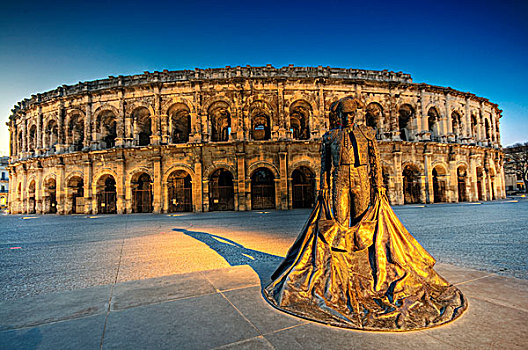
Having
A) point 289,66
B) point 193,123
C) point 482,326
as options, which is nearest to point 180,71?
point 193,123

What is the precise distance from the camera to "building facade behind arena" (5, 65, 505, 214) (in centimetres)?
1781

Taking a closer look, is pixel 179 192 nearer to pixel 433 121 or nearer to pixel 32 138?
pixel 32 138

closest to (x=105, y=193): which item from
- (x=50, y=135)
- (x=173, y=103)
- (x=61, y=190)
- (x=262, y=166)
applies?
(x=61, y=190)

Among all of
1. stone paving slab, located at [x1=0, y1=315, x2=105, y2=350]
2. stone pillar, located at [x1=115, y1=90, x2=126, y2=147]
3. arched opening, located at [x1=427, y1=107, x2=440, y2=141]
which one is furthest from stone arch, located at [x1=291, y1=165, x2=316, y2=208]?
stone paving slab, located at [x1=0, y1=315, x2=105, y2=350]

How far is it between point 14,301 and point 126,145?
1786 centimetres

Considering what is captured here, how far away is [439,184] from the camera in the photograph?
68.5ft

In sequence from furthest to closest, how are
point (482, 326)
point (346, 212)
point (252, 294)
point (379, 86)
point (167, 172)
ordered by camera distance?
point (379, 86)
point (167, 172)
point (346, 212)
point (252, 294)
point (482, 326)

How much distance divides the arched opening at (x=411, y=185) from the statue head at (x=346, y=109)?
2012cm

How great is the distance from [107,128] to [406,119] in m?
25.1

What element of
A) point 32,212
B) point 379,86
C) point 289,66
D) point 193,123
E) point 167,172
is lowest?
point 32,212

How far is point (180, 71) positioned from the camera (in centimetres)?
1867

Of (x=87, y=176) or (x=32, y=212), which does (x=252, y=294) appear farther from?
(x=32, y=212)

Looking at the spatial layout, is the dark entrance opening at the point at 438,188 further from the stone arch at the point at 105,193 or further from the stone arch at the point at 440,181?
the stone arch at the point at 105,193

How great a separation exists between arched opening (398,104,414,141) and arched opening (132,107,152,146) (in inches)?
820
